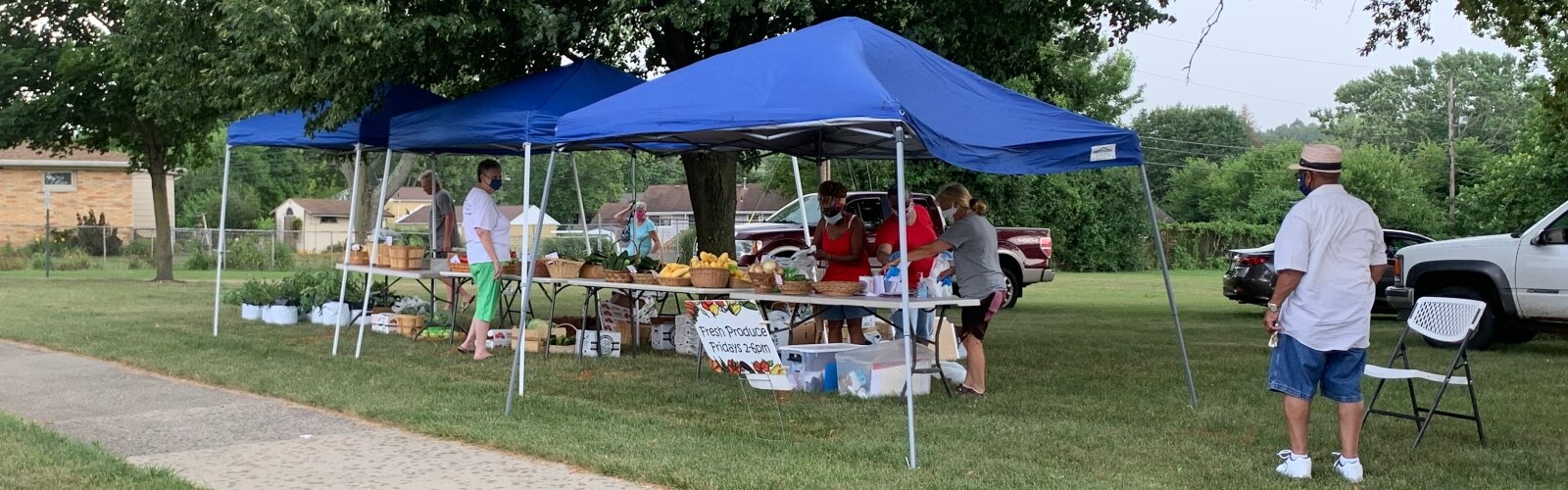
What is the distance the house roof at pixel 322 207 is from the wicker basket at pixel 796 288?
7273 centimetres

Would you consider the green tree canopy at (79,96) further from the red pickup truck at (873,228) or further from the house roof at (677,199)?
the house roof at (677,199)

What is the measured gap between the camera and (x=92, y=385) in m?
9.64

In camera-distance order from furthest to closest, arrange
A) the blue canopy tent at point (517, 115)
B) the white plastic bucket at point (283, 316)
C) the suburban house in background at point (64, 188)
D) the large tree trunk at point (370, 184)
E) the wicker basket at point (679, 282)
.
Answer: the suburban house in background at point (64, 188), the large tree trunk at point (370, 184), the white plastic bucket at point (283, 316), the wicker basket at point (679, 282), the blue canopy tent at point (517, 115)

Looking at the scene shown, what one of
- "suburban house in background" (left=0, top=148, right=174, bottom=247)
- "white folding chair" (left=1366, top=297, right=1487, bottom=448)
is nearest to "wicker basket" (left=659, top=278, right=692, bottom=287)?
"white folding chair" (left=1366, top=297, right=1487, bottom=448)

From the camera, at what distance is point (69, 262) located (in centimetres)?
3297

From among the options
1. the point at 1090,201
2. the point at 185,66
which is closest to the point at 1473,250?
the point at 185,66

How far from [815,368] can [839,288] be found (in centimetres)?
76

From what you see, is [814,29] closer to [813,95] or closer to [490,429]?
[813,95]

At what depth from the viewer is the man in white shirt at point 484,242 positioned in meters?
10.7

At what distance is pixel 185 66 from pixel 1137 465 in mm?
11420

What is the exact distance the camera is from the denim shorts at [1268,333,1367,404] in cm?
601

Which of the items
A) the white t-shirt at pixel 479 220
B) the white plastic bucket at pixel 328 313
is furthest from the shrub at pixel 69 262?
the white t-shirt at pixel 479 220

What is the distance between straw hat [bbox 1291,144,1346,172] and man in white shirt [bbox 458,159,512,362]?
21.4ft

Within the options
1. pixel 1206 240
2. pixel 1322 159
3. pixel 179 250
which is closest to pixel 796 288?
pixel 1322 159
